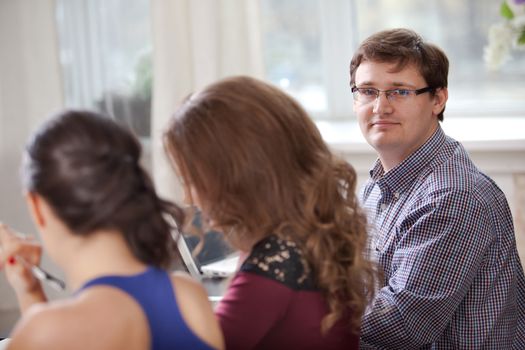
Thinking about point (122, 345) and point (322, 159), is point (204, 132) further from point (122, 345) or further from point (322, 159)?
point (122, 345)

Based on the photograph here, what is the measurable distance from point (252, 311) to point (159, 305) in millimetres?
219

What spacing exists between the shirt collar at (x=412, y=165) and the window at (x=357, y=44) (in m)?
1.36

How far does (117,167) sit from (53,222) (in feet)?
0.37

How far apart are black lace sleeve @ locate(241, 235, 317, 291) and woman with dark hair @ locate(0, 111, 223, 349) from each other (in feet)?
0.53

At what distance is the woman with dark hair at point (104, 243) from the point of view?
3.50 feet

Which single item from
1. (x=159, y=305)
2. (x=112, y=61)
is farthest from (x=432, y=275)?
(x=112, y=61)

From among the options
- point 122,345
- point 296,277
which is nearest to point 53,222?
point 122,345

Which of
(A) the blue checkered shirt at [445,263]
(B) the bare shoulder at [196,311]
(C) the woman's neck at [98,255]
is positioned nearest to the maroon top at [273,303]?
(B) the bare shoulder at [196,311]

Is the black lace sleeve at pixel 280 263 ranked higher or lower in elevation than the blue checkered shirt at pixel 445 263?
higher

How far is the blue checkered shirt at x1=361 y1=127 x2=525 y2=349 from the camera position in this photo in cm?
179

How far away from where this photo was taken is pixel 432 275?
5.89 feet

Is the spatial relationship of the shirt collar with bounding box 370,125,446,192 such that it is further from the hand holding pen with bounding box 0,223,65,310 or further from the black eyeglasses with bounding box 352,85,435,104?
the hand holding pen with bounding box 0,223,65,310

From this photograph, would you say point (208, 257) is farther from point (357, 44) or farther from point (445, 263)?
point (357, 44)

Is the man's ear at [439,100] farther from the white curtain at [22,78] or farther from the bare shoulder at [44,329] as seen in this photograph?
the white curtain at [22,78]
